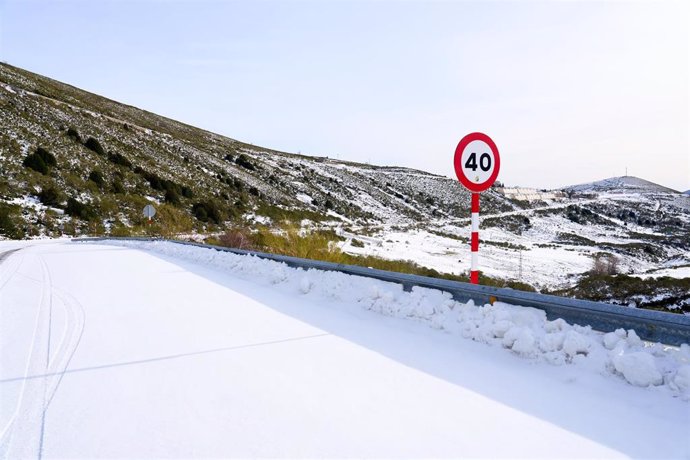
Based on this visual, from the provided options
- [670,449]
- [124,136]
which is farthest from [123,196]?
[670,449]

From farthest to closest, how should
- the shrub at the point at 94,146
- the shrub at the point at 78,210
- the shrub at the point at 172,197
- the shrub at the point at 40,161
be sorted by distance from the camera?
the shrub at the point at 94,146, the shrub at the point at 172,197, the shrub at the point at 40,161, the shrub at the point at 78,210

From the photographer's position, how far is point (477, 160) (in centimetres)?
679

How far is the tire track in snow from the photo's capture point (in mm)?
2920

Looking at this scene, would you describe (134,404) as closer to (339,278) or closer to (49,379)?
(49,379)

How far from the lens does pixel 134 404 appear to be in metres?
3.53

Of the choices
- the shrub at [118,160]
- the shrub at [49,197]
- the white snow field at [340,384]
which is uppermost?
the shrub at [118,160]

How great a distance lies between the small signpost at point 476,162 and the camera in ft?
22.0

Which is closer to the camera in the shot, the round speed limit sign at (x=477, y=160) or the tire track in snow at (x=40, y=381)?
the tire track in snow at (x=40, y=381)

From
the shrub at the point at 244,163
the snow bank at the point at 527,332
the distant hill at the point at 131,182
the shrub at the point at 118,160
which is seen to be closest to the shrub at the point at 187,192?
the distant hill at the point at 131,182

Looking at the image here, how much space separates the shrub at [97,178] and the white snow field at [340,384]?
40.5 metres

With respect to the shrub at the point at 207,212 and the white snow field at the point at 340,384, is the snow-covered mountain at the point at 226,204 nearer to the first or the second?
the shrub at the point at 207,212

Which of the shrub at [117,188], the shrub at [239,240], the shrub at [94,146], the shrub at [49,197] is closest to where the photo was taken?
the shrub at [239,240]

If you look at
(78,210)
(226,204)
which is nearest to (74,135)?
(78,210)

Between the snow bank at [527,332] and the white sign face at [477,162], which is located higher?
the white sign face at [477,162]
